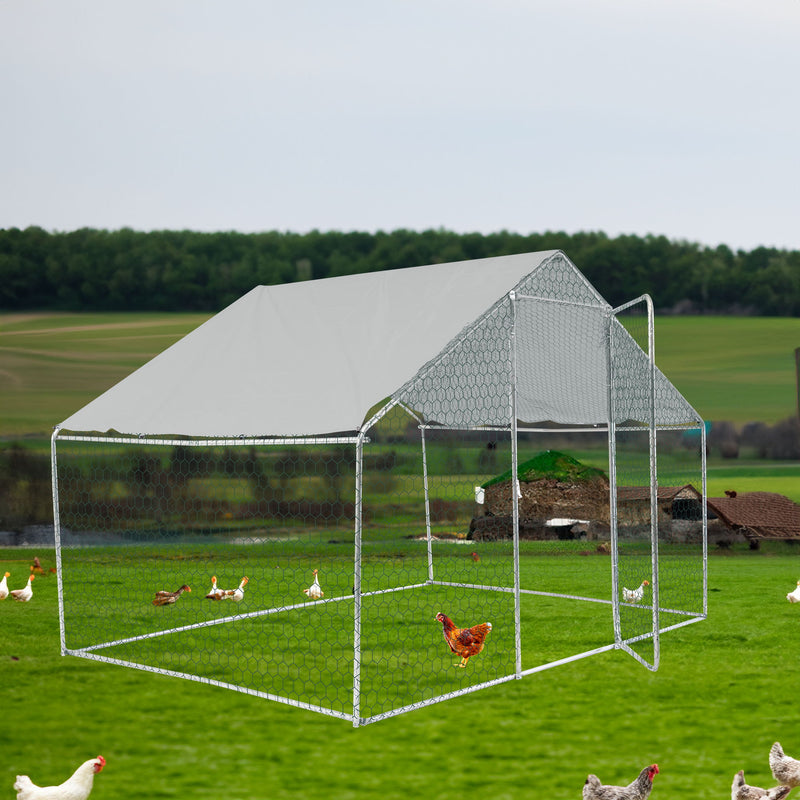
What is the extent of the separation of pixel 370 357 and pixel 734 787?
2.85m

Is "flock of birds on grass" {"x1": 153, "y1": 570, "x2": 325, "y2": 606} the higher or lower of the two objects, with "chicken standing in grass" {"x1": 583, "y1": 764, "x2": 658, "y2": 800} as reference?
lower

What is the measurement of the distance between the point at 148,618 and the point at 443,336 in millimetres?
3587

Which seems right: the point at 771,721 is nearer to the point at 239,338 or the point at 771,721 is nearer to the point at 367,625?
the point at 367,625

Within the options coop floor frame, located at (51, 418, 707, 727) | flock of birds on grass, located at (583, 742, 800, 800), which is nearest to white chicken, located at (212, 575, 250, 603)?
coop floor frame, located at (51, 418, 707, 727)

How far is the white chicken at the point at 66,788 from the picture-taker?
3562mm

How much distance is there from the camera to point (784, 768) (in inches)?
139

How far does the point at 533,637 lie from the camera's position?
627 cm

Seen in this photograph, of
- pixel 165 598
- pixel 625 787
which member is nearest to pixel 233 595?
pixel 165 598

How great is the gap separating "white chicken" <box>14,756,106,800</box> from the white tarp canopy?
1854 millimetres

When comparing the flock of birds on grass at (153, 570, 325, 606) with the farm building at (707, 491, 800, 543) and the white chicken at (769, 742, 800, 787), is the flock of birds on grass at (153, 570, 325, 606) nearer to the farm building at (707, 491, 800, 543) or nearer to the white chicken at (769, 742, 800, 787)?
the white chicken at (769, 742, 800, 787)

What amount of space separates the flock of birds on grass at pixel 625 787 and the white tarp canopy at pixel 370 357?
189 centimetres

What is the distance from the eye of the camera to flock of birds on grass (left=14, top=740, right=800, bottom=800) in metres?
3.40

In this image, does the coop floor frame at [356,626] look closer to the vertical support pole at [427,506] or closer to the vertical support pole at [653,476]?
the vertical support pole at [653,476]

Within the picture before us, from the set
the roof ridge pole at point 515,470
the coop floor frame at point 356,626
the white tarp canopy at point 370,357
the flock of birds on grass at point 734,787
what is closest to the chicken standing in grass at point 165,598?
the coop floor frame at point 356,626
